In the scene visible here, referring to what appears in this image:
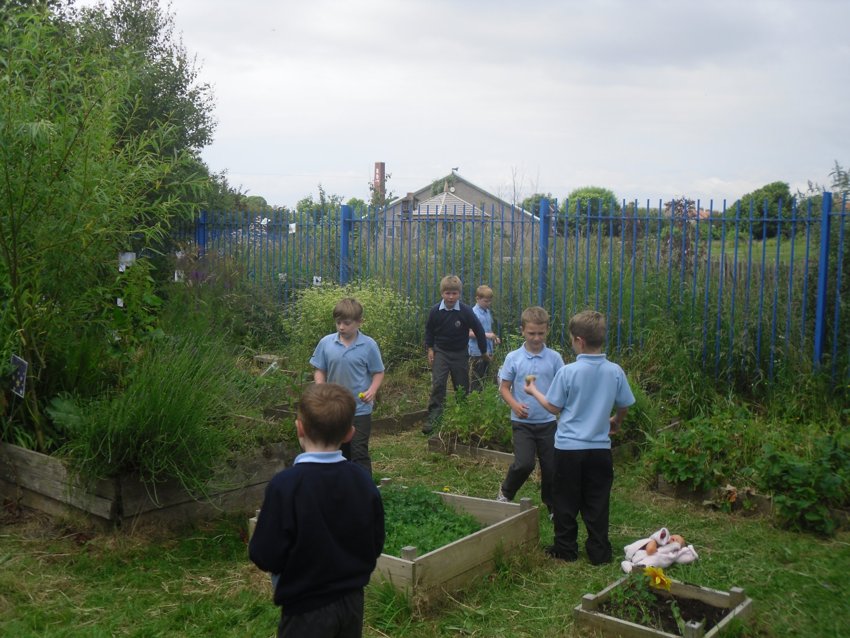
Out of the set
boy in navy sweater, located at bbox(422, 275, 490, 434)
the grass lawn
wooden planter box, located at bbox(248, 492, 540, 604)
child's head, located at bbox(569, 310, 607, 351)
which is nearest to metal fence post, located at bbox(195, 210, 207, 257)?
boy in navy sweater, located at bbox(422, 275, 490, 434)

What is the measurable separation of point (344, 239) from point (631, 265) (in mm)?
5421

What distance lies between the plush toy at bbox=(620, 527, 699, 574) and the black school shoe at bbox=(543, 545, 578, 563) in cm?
31

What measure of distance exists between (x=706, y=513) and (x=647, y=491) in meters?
0.61

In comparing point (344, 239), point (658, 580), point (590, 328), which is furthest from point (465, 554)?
point (344, 239)

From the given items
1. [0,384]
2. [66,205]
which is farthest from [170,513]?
[66,205]

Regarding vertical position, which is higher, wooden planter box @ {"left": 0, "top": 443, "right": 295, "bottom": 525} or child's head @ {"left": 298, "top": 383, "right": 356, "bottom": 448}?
child's head @ {"left": 298, "top": 383, "right": 356, "bottom": 448}

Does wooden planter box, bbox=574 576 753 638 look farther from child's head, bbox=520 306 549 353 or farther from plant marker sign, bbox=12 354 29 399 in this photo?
plant marker sign, bbox=12 354 29 399

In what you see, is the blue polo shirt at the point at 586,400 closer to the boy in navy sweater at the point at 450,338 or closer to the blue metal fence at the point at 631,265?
the boy in navy sweater at the point at 450,338

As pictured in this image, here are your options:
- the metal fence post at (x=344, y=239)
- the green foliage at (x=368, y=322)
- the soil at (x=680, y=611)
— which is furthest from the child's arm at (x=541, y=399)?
the metal fence post at (x=344, y=239)

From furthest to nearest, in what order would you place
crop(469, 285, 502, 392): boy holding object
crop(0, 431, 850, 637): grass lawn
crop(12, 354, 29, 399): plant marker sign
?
1. crop(469, 285, 502, 392): boy holding object
2. crop(12, 354, 29, 399): plant marker sign
3. crop(0, 431, 850, 637): grass lawn

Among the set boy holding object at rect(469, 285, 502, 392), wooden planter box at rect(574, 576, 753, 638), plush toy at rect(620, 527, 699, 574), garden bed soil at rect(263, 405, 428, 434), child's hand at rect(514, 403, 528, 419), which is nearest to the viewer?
wooden planter box at rect(574, 576, 753, 638)

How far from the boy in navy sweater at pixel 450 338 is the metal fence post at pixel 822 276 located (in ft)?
11.6

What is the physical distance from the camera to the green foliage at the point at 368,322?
35.7 feet

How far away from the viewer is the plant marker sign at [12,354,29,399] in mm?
5407
